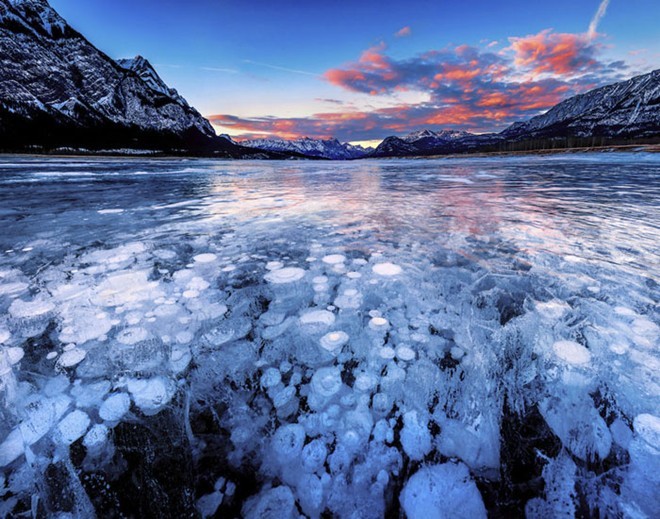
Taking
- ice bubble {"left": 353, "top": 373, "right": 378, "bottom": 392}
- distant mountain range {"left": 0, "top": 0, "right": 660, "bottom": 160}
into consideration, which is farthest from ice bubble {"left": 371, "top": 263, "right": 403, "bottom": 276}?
distant mountain range {"left": 0, "top": 0, "right": 660, "bottom": 160}

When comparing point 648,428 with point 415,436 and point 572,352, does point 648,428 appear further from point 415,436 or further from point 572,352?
point 415,436

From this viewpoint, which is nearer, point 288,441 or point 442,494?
point 442,494

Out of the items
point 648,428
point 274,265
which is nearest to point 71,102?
point 274,265

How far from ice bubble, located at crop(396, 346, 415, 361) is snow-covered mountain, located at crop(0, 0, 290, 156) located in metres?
156

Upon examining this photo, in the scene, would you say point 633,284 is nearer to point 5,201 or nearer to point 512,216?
point 512,216

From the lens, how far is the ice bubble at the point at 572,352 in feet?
5.65

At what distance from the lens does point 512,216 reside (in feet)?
18.1

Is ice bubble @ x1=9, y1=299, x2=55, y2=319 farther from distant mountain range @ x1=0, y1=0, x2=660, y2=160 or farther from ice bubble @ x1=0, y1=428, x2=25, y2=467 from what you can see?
distant mountain range @ x1=0, y1=0, x2=660, y2=160

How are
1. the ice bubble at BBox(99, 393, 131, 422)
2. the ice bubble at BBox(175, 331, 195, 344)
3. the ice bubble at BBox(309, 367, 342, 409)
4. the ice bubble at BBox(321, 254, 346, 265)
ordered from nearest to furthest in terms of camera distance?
1. the ice bubble at BBox(99, 393, 131, 422)
2. the ice bubble at BBox(309, 367, 342, 409)
3. the ice bubble at BBox(175, 331, 195, 344)
4. the ice bubble at BBox(321, 254, 346, 265)

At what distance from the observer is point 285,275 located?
3053 millimetres

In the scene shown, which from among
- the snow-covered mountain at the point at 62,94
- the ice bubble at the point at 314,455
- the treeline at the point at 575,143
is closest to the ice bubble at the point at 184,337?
the ice bubble at the point at 314,455

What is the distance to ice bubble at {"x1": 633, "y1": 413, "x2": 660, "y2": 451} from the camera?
1.29m

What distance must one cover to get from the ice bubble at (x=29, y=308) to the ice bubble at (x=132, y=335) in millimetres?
837

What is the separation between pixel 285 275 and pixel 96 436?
192 centimetres
